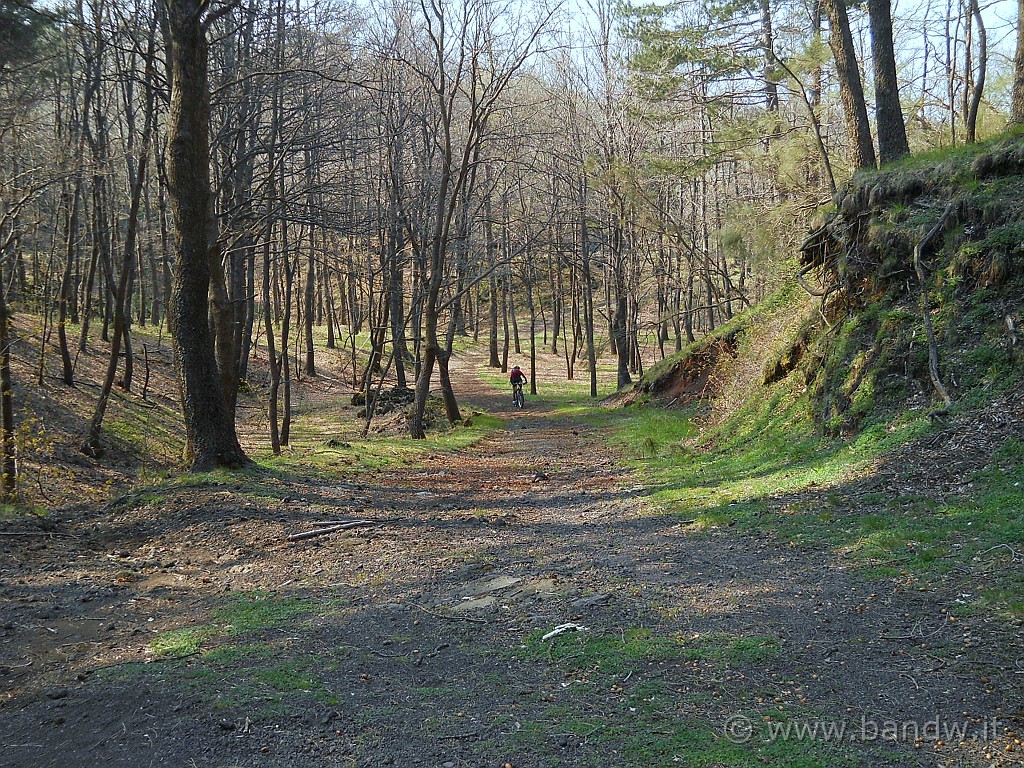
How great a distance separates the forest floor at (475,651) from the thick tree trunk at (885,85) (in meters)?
8.01

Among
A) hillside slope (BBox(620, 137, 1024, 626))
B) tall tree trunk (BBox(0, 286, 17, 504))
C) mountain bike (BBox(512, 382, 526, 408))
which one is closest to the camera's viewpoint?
hillside slope (BBox(620, 137, 1024, 626))

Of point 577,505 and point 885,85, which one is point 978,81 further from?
point 577,505

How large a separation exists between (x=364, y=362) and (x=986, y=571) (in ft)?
120

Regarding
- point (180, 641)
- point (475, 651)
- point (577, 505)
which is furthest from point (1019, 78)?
point (180, 641)

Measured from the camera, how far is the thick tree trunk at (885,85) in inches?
473

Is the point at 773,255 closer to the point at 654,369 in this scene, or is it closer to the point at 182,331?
the point at 654,369

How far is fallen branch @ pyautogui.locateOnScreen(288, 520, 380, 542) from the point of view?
27.7ft

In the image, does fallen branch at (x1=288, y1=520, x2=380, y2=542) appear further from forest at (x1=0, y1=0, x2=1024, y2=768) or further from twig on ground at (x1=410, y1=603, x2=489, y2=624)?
twig on ground at (x1=410, y1=603, x2=489, y2=624)

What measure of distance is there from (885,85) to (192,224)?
36.6 feet

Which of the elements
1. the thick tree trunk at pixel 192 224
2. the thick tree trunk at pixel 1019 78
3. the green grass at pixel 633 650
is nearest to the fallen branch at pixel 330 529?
the thick tree trunk at pixel 192 224

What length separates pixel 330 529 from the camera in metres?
8.81

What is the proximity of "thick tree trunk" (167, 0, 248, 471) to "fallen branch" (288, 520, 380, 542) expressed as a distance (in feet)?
8.39

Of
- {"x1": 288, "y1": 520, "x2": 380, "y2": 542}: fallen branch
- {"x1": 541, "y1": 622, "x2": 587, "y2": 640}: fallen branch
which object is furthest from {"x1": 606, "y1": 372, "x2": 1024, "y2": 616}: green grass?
{"x1": 288, "y1": 520, "x2": 380, "y2": 542}: fallen branch

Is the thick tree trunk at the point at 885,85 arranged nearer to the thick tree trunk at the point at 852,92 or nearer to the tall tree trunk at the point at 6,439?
the thick tree trunk at the point at 852,92
